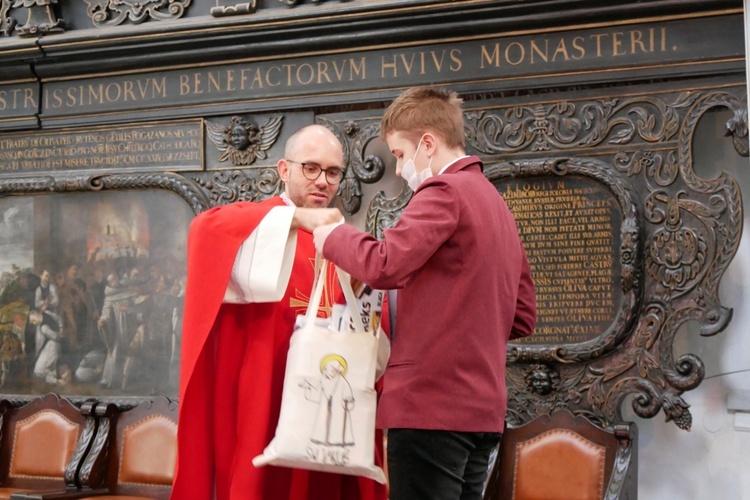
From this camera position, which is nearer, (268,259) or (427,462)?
(427,462)

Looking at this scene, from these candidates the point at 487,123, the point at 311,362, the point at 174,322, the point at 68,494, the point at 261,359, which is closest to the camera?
the point at 311,362

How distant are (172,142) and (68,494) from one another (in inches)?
102

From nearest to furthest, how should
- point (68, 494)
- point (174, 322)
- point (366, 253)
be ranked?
point (366, 253) → point (68, 494) → point (174, 322)

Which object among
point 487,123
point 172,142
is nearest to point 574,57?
point 487,123

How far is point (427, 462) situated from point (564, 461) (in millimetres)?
2692

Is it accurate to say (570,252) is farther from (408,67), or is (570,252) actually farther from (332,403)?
(332,403)

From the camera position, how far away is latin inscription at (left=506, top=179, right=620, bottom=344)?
6.07 m

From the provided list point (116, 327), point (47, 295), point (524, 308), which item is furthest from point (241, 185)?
point (524, 308)

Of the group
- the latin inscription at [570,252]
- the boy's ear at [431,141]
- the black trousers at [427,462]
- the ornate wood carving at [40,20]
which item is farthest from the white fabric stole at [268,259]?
the ornate wood carving at [40,20]

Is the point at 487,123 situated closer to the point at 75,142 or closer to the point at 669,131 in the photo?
the point at 669,131

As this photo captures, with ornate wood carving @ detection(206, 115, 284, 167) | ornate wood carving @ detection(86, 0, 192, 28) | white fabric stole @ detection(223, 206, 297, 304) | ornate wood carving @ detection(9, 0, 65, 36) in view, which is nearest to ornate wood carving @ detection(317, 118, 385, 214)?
ornate wood carving @ detection(206, 115, 284, 167)

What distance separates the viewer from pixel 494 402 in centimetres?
311

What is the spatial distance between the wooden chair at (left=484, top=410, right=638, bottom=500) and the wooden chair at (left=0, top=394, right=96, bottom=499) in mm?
2657

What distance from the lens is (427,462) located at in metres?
3.01
